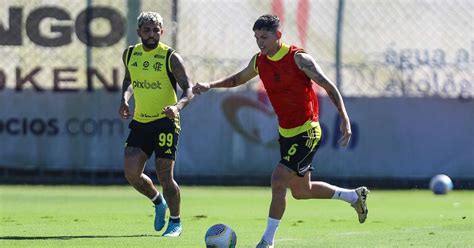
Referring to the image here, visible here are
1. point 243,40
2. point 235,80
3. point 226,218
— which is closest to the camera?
point 235,80

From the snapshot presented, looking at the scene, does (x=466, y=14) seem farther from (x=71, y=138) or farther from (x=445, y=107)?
(x=71, y=138)

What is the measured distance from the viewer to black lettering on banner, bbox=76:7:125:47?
20.7 m

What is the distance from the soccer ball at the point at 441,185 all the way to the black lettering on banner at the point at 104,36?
5614 mm

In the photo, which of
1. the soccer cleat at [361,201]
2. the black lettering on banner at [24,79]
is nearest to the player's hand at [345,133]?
the soccer cleat at [361,201]

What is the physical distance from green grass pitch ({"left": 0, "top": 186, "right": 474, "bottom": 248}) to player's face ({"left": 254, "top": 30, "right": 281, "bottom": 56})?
1793 mm

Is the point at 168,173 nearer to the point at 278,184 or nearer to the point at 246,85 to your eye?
the point at 278,184

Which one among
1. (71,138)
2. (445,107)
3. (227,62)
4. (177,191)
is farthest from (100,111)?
(177,191)

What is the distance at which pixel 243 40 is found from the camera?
67.5ft

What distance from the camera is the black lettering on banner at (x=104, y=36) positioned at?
2073 centimetres

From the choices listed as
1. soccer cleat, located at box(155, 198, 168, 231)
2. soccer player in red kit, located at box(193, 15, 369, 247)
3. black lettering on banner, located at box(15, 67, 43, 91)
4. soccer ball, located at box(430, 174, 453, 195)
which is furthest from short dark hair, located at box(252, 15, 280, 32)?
black lettering on banner, located at box(15, 67, 43, 91)

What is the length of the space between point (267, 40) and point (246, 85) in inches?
373

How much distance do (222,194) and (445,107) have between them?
408cm

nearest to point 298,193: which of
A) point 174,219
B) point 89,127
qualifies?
point 174,219

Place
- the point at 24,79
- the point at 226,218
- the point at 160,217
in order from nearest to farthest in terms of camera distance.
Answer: the point at 160,217, the point at 226,218, the point at 24,79
